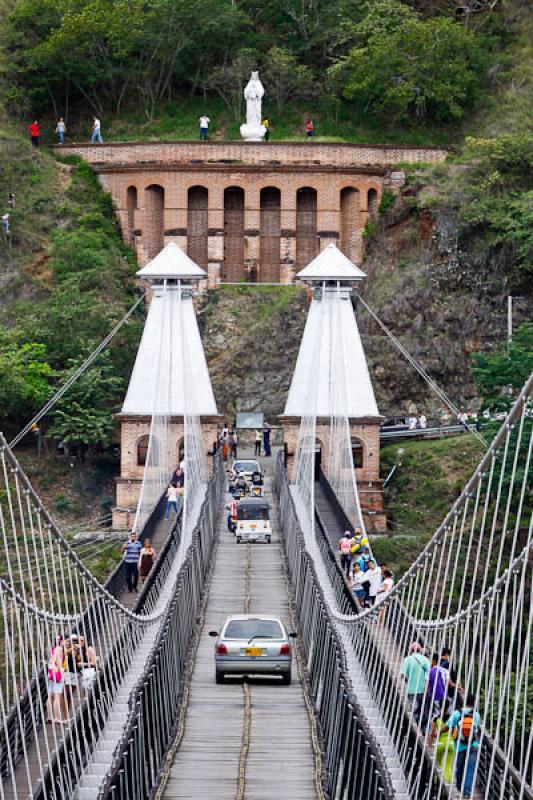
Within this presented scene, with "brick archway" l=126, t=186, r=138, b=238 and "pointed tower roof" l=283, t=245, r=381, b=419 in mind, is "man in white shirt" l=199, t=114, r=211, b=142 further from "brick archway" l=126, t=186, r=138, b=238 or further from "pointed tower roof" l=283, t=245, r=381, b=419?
"pointed tower roof" l=283, t=245, r=381, b=419

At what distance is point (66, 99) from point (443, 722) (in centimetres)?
5704

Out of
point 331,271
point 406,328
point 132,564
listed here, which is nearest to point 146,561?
point 132,564

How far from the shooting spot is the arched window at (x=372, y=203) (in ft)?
219

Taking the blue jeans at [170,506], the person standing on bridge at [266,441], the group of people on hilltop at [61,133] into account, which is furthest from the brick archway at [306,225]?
the blue jeans at [170,506]

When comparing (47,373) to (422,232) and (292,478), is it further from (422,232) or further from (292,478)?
(422,232)

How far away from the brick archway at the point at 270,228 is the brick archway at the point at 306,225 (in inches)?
28.4

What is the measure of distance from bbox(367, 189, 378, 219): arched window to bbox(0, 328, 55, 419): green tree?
14708 millimetres

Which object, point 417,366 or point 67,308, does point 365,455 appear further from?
point 67,308

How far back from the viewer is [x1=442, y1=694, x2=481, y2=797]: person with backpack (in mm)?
17453

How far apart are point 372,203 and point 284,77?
23.0 ft

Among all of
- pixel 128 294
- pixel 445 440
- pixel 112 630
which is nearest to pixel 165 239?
pixel 128 294

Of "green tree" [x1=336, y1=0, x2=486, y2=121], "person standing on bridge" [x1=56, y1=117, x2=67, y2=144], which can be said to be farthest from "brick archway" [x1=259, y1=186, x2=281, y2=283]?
"person standing on bridge" [x1=56, y1=117, x2=67, y2=144]

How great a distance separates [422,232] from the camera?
64250mm

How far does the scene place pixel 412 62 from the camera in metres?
68.2
